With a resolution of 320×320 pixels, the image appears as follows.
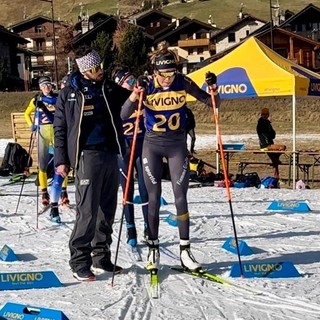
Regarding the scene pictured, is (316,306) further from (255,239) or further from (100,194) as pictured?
(255,239)

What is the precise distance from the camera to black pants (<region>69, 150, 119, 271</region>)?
5828mm

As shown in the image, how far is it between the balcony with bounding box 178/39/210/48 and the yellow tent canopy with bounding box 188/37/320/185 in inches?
2526

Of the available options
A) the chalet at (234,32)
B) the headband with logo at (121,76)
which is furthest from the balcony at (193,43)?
the headband with logo at (121,76)

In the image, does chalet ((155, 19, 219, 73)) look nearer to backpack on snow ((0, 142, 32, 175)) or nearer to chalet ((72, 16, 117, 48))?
chalet ((72, 16, 117, 48))

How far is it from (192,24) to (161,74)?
76.0 m

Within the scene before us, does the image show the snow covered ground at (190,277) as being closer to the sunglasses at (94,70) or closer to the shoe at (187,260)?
the shoe at (187,260)

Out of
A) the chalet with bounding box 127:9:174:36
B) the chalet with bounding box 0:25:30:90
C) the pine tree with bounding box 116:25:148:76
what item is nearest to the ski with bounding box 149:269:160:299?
the pine tree with bounding box 116:25:148:76

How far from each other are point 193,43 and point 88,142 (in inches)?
2905

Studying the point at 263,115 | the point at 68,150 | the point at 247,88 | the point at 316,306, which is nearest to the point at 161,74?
the point at 68,150

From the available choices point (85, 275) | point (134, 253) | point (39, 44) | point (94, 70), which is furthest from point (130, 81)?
point (39, 44)

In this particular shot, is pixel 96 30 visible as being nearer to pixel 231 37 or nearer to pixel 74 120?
pixel 231 37

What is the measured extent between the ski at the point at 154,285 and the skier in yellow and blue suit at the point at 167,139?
8.0 inches

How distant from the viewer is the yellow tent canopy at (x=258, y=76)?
44.4 feet

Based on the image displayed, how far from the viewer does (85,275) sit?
19.3ft
